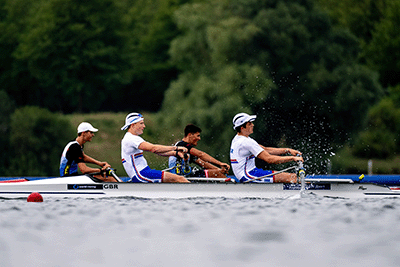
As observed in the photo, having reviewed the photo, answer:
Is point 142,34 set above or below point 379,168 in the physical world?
above

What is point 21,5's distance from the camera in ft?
172

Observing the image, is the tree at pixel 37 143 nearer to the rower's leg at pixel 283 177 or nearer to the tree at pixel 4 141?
the tree at pixel 4 141

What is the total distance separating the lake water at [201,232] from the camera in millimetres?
7879

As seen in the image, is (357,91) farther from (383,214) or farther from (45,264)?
(45,264)

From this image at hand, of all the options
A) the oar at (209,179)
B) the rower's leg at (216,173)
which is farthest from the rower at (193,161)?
the oar at (209,179)

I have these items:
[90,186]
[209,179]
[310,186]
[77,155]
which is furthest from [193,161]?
[310,186]

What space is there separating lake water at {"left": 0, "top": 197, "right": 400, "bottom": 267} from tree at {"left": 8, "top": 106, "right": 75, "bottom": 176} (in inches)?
855

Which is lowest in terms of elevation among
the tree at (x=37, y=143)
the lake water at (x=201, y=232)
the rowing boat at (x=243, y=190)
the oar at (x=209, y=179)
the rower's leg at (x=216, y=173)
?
the lake water at (x=201, y=232)

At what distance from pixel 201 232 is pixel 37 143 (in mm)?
26376

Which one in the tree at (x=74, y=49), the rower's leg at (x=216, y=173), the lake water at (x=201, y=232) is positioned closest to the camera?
the lake water at (x=201, y=232)

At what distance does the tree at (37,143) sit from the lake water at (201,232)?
71.2 feet

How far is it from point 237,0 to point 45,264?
2728cm

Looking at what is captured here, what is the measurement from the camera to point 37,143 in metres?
34.8

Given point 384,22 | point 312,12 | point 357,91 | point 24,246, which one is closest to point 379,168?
point 357,91
